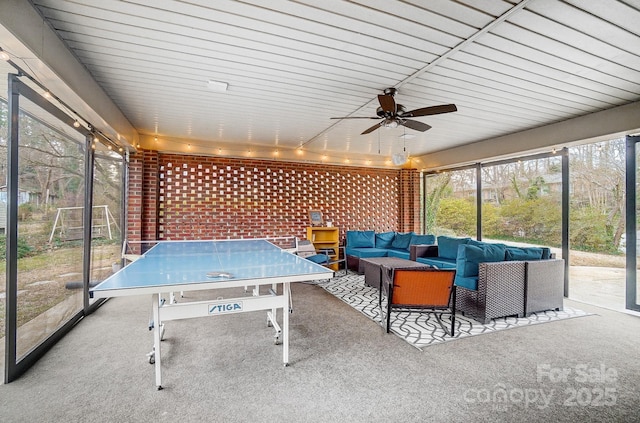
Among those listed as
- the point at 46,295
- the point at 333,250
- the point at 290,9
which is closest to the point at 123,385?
the point at 46,295

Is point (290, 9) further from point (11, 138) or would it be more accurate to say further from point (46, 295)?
point (46, 295)

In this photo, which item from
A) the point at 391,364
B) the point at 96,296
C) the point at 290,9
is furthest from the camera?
the point at 391,364

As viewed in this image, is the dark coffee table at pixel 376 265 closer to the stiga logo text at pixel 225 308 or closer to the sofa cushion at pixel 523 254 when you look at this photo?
the sofa cushion at pixel 523 254

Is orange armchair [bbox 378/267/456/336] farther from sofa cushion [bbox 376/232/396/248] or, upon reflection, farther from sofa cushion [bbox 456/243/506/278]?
sofa cushion [bbox 376/232/396/248]

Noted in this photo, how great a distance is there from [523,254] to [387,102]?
2.63m

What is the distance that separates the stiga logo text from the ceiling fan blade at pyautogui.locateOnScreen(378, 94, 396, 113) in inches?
88.5

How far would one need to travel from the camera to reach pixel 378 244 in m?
6.60

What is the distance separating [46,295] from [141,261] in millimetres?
1016

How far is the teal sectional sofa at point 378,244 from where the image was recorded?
19.6 ft

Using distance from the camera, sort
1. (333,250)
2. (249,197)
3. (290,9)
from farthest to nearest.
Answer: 1. (333,250)
2. (249,197)
3. (290,9)

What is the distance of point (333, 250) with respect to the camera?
669cm

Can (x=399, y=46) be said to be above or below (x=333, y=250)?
above

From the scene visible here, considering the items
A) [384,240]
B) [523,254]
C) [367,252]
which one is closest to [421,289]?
[523,254]

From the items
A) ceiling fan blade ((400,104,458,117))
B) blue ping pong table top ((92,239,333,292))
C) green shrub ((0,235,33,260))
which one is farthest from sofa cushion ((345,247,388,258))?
green shrub ((0,235,33,260))
